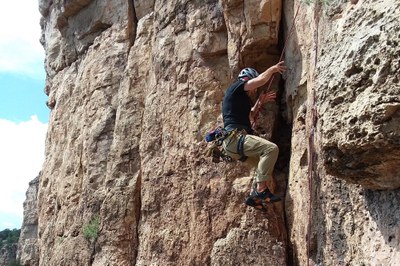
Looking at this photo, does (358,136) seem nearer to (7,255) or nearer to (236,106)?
(236,106)

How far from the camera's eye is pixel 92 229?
11.1 metres

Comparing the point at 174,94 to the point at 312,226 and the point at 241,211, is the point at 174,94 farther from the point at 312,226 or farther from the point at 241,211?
the point at 312,226

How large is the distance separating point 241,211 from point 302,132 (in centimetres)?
170

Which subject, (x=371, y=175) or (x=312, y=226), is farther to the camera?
(x=312, y=226)

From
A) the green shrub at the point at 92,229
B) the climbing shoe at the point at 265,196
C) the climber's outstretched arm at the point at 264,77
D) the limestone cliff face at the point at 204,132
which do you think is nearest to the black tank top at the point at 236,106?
the climber's outstretched arm at the point at 264,77

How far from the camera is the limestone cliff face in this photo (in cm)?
493

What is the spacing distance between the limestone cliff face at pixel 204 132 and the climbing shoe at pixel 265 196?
0.49m

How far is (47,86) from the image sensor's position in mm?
18016

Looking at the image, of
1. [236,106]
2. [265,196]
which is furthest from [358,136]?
[236,106]

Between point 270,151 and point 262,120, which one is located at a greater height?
point 262,120

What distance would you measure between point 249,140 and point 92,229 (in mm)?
5215

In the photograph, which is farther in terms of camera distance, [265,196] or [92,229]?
[92,229]

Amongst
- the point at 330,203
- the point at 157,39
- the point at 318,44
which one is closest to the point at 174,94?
the point at 157,39

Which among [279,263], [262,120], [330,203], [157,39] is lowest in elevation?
[279,263]
